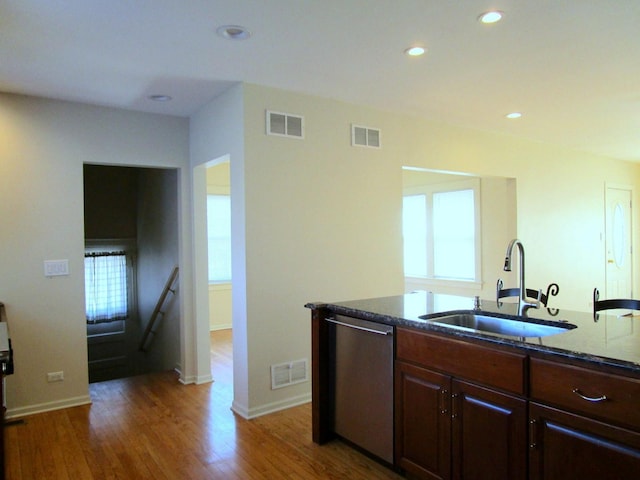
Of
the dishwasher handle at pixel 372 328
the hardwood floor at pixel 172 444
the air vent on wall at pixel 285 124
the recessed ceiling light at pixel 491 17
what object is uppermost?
the recessed ceiling light at pixel 491 17

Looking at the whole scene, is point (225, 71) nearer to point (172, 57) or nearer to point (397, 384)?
point (172, 57)

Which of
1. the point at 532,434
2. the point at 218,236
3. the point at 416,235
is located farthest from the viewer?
the point at 416,235

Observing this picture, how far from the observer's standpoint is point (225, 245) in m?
7.29

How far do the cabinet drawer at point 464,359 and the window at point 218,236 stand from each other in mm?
5015

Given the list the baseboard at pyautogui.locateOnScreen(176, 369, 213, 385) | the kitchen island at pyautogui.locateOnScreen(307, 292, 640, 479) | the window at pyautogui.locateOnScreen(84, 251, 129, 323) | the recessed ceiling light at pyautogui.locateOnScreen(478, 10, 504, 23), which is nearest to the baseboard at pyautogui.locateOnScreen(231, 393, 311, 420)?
the baseboard at pyautogui.locateOnScreen(176, 369, 213, 385)

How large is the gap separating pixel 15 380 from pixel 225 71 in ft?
9.94

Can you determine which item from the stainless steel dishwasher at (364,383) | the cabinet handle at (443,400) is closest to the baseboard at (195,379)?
the stainless steel dishwasher at (364,383)

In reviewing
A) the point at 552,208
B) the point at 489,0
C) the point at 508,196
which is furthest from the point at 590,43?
the point at 552,208

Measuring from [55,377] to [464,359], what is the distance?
3503mm

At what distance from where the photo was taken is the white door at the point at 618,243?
24.6ft

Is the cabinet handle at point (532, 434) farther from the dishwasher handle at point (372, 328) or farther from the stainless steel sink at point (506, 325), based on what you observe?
the dishwasher handle at point (372, 328)

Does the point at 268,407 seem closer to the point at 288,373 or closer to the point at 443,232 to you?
the point at 288,373

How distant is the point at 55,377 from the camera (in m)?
3.98

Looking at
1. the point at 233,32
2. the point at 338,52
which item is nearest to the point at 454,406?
the point at 338,52
